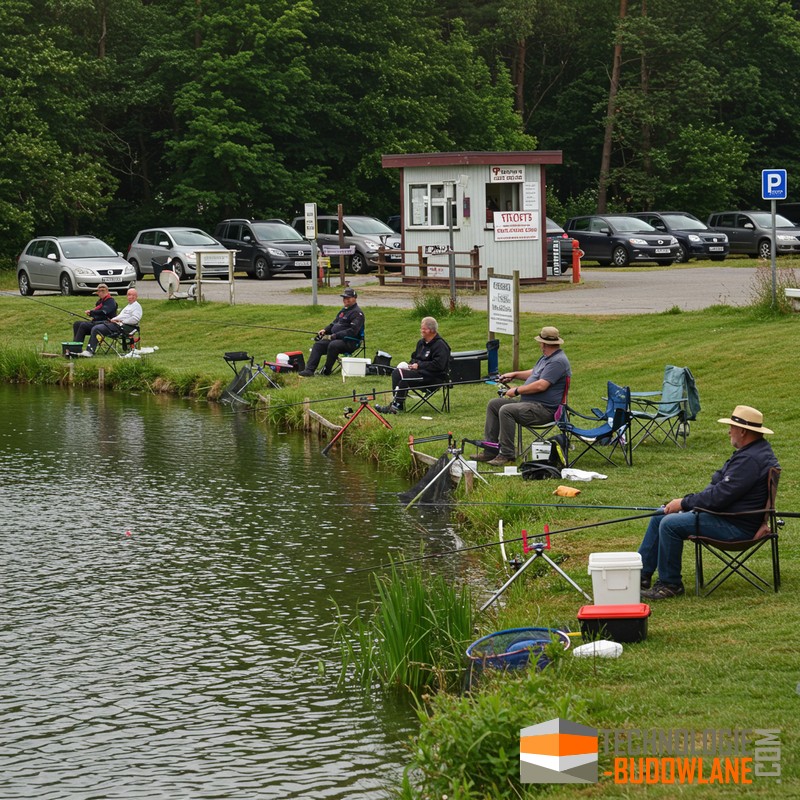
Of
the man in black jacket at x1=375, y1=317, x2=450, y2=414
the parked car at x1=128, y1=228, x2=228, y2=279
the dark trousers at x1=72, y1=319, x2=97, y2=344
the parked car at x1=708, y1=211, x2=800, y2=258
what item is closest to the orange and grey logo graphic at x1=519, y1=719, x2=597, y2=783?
the man in black jacket at x1=375, y1=317, x2=450, y2=414

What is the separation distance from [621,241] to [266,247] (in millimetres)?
10157

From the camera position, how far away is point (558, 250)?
114 ft

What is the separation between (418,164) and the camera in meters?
33.1

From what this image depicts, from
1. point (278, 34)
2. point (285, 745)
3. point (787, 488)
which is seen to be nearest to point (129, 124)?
point (278, 34)

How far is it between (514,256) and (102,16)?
23.1 meters

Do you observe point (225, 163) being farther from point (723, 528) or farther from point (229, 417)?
point (723, 528)

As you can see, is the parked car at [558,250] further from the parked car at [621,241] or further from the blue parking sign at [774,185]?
the blue parking sign at [774,185]

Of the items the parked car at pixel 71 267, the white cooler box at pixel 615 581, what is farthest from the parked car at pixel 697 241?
the white cooler box at pixel 615 581

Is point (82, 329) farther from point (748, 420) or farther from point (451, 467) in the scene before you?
point (748, 420)

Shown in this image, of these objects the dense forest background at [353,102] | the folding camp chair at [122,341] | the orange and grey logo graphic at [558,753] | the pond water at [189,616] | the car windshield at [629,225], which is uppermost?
the dense forest background at [353,102]

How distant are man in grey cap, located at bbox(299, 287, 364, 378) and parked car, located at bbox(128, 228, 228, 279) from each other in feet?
47.4

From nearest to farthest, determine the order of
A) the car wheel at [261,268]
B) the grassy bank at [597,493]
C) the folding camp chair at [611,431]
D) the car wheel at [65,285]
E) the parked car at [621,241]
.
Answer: the grassy bank at [597,493] → the folding camp chair at [611,431] → the car wheel at [65,285] → the car wheel at [261,268] → the parked car at [621,241]

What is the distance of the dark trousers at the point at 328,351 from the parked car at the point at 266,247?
1635 centimetres

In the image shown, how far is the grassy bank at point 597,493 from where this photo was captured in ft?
22.6
